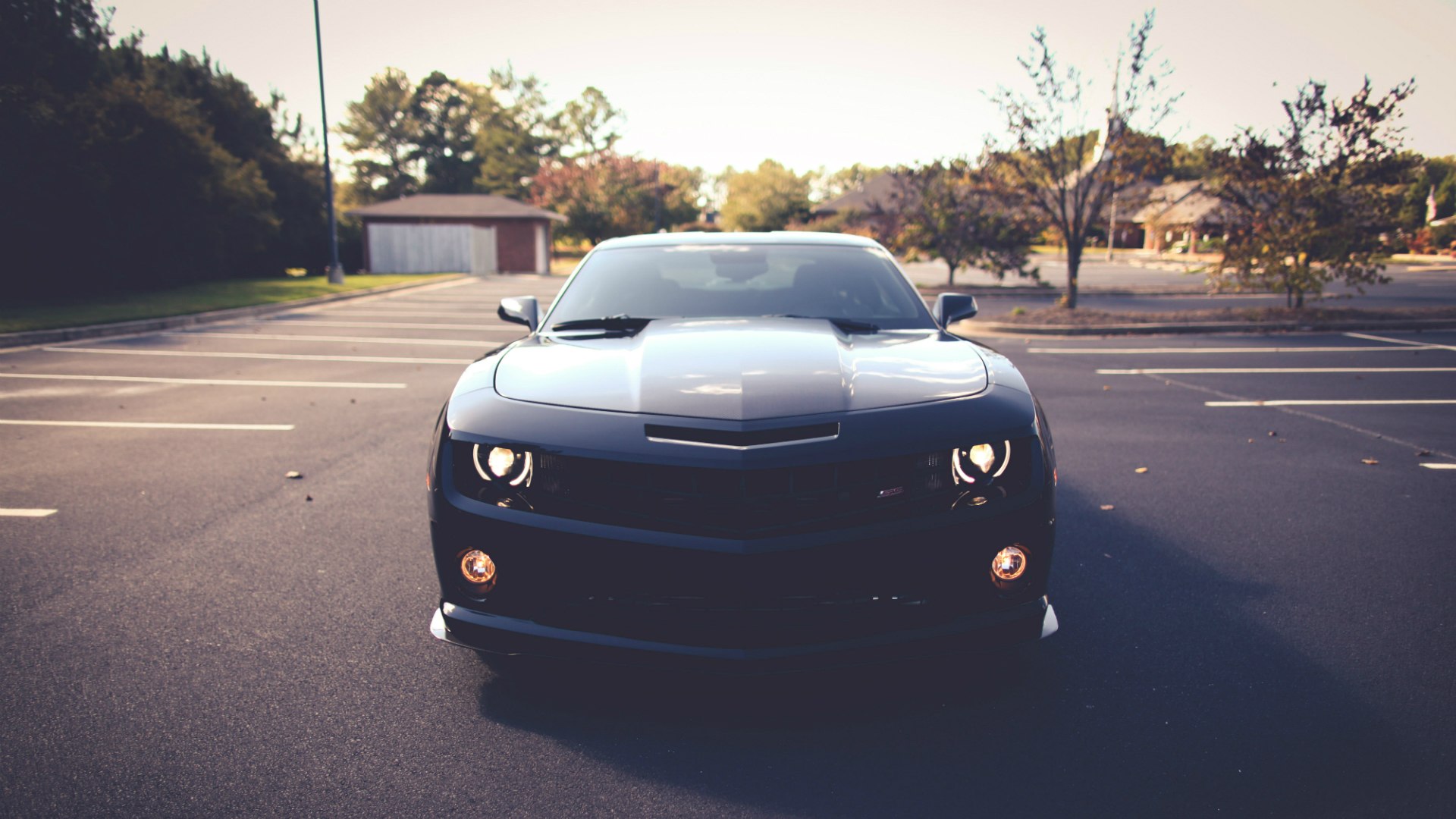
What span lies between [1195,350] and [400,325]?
13.0 meters

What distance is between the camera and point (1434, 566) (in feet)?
12.3

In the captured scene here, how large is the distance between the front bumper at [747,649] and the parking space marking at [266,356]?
8342 millimetres

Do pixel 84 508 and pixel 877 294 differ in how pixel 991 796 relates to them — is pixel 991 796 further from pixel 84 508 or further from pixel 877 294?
pixel 84 508

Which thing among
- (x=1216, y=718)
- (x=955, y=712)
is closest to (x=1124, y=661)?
(x=1216, y=718)

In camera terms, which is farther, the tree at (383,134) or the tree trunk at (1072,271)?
the tree at (383,134)

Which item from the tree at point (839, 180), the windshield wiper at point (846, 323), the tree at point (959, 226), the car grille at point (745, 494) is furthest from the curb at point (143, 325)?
the tree at point (839, 180)

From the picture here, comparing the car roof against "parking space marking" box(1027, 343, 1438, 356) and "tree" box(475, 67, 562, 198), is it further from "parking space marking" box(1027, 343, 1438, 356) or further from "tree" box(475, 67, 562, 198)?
"tree" box(475, 67, 562, 198)

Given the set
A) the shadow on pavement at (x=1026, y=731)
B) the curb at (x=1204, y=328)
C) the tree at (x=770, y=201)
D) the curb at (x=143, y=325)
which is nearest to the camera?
the shadow on pavement at (x=1026, y=731)

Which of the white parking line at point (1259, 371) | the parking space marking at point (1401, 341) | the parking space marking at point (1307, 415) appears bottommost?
the parking space marking at point (1307, 415)

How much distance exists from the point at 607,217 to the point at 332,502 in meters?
51.6

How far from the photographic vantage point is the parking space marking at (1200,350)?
1098cm

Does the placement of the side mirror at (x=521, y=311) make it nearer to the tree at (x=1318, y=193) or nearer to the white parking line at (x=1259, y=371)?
the white parking line at (x=1259, y=371)

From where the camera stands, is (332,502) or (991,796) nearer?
(991,796)

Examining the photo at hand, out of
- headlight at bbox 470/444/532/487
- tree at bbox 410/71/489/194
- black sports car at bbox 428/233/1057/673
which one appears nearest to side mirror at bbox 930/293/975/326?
black sports car at bbox 428/233/1057/673
